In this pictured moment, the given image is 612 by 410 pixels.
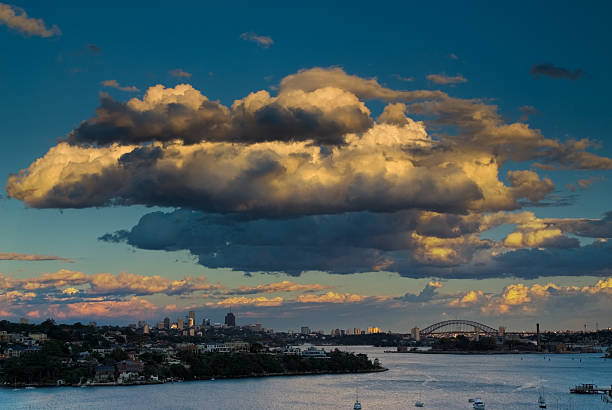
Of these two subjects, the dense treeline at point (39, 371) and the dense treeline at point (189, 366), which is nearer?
the dense treeline at point (39, 371)

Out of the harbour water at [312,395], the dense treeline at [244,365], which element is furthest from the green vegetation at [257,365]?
the harbour water at [312,395]

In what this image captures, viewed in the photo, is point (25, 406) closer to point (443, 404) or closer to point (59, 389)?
point (59, 389)

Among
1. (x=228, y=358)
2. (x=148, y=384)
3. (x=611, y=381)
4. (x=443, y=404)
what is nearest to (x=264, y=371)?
(x=228, y=358)

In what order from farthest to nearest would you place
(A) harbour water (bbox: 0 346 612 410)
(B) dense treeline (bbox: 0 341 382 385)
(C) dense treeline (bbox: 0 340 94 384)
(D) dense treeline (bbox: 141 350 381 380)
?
1. (D) dense treeline (bbox: 141 350 381 380)
2. (B) dense treeline (bbox: 0 341 382 385)
3. (C) dense treeline (bbox: 0 340 94 384)
4. (A) harbour water (bbox: 0 346 612 410)

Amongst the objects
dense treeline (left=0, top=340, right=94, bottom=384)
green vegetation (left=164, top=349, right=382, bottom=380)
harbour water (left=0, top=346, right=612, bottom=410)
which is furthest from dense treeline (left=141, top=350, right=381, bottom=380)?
dense treeline (left=0, top=340, right=94, bottom=384)

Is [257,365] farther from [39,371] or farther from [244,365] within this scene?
[39,371]

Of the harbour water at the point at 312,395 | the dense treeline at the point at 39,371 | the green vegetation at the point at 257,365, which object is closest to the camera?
the harbour water at the point at 312,395

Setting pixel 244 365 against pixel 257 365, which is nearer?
pixel 244 365

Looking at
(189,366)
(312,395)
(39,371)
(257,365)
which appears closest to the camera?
(312,395)

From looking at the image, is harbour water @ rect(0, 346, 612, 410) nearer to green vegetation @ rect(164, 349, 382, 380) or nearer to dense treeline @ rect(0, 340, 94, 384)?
green vegetation @ rect(164, 349, 382, 380)

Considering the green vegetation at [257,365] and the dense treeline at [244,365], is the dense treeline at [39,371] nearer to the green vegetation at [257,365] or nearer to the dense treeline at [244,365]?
the dense treeline at [244,365]

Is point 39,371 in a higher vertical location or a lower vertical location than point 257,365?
lower

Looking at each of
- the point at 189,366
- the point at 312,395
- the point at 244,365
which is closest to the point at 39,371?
the point at 189,366
